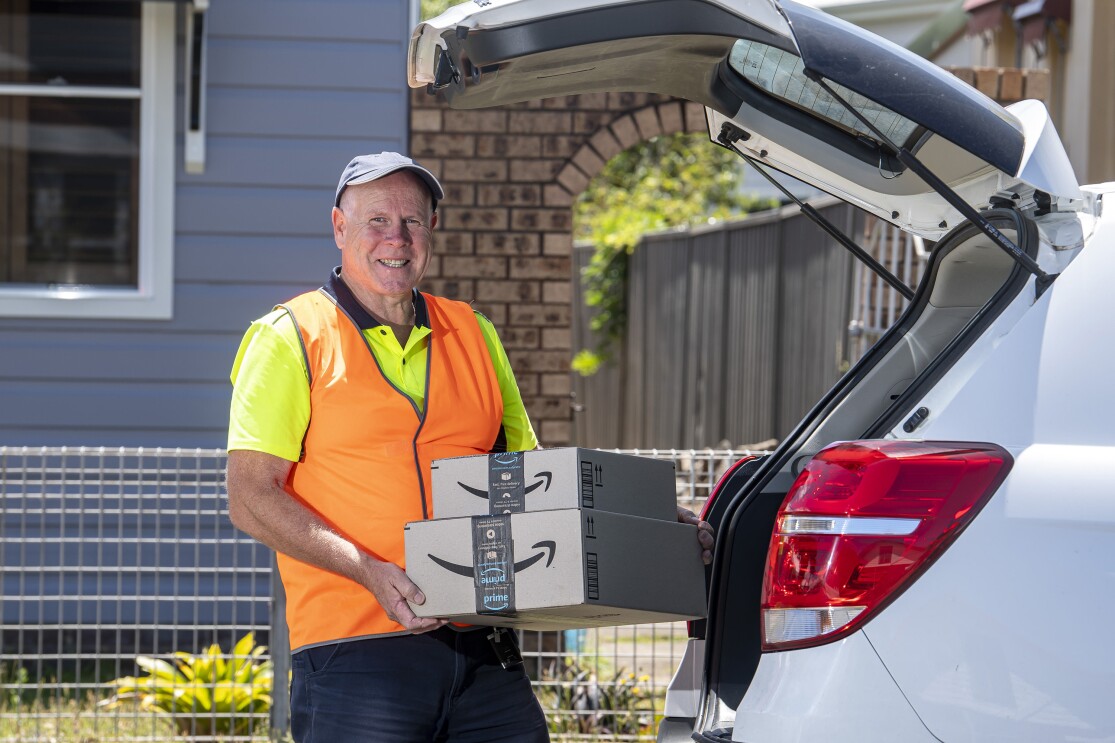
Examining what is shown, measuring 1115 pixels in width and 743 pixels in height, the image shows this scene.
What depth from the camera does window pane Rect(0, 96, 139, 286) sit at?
6863mm

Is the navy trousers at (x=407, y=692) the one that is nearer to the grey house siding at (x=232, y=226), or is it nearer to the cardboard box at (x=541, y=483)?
the cardboard box at (x=541, y=483)

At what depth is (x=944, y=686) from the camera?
228 cm

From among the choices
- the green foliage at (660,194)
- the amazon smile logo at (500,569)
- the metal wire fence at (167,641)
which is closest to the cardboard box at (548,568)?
the amazon smile logo at (500,569)

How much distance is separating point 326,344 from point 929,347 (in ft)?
4.57

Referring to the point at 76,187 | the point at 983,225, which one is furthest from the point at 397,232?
the point at 76,187

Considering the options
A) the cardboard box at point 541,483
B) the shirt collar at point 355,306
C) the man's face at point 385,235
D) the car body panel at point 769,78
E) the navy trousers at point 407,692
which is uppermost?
the car body panel at point 769,78

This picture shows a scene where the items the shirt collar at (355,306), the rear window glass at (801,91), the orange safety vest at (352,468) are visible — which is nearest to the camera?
the rear window glass at (801,91)

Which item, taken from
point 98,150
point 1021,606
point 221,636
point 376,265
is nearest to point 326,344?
point 376,265

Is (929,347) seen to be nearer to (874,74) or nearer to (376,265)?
(874,74)

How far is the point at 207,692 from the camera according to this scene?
5.38 meters

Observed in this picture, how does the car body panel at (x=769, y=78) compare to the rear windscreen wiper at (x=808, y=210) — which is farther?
the rear windscreen wiper at (x=808, y=210)

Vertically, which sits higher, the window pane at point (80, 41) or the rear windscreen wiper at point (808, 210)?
the window pane at point (80, 41)

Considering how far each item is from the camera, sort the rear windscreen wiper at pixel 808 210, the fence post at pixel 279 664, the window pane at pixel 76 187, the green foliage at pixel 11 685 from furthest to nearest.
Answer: the window pane at pixel 76 187
the green foliage at pixel 11 685
the fence post at pixel 279 664
the rear windscreen wiper at pixel 808 210

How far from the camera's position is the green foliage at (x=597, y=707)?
5324 mm
